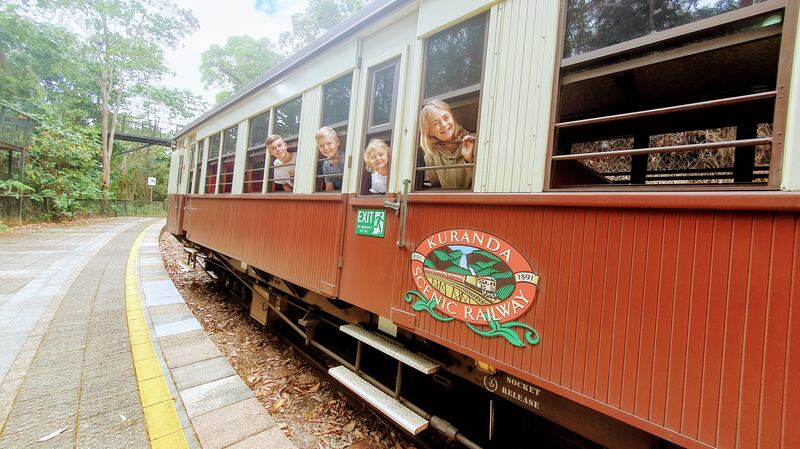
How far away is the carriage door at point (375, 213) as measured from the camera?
2.26 m

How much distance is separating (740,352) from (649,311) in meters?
0.25

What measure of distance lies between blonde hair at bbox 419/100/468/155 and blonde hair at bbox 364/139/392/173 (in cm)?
34

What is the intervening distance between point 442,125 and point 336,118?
1219 mm

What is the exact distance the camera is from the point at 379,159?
2416 millimetres

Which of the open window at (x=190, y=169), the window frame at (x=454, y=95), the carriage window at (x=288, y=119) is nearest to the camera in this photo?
the window frame at (x=454, y=95)

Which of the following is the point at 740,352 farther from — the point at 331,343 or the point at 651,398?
the point at 331,343

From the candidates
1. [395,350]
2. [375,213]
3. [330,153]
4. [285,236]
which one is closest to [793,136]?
[375,213]

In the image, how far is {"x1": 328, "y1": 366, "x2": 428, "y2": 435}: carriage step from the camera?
1.96 m

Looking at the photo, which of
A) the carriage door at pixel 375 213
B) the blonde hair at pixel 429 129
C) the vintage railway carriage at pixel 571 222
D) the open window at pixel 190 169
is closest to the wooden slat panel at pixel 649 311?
the vintage railway carriage at pixel 571 222

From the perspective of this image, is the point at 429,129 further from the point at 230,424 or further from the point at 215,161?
the point at 215,161

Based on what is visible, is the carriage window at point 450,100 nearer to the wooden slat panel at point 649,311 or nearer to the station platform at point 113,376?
the wooden slat panel at point 649,311

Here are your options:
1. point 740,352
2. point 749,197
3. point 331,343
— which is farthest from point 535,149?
point 331,343

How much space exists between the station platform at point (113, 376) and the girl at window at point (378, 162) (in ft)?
6.09

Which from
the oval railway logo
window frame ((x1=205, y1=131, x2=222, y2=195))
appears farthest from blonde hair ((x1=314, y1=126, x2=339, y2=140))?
window frame ((x1=205, y1=131, x2=222, y2=195))
